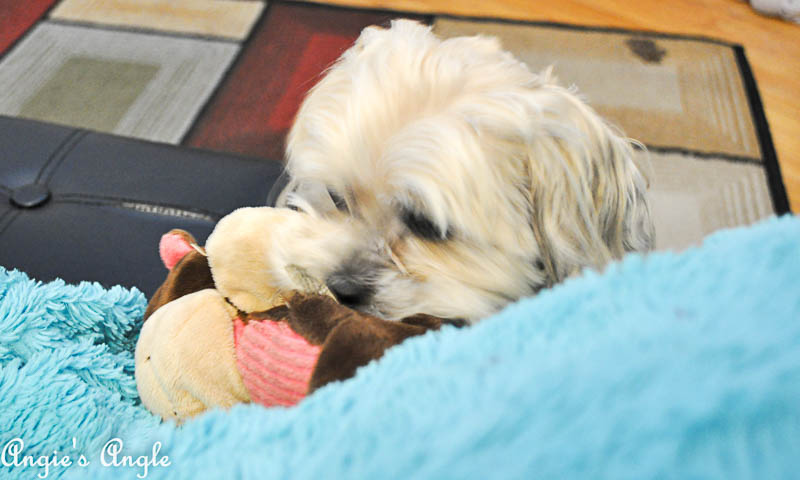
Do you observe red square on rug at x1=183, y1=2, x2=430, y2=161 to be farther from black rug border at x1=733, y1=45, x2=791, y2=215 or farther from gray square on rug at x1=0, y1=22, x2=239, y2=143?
black rug border at x1=733, y1=45, x2=791, y2=215

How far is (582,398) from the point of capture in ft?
1.28

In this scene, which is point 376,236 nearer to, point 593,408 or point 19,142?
point 593,408

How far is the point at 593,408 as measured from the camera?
38 centimetres

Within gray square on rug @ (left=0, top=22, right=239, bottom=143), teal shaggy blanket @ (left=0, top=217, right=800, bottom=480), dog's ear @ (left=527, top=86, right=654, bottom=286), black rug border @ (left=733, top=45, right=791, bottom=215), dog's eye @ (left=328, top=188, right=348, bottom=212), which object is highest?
teal shaggy blanket @ (left=0, top=217, right=800, bottom=480)

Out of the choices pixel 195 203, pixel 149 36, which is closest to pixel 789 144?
pixel 195 203

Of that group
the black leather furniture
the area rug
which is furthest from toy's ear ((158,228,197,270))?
the area rug

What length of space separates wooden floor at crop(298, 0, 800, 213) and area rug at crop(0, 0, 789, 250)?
86 mm

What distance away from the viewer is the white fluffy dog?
3.01 feet

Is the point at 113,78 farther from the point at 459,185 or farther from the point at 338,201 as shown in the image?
the point at 459,185

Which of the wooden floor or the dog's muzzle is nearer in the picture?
the dog's muzzle

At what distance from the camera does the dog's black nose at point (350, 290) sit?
36.4 inches

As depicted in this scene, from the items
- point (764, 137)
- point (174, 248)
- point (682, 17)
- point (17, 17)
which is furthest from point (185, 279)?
point (682, 17)

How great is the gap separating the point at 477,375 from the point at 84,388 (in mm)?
563

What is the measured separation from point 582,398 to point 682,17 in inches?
116
